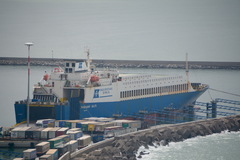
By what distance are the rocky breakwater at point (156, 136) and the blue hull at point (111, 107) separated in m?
4.84

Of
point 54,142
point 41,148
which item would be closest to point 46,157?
point 41,148

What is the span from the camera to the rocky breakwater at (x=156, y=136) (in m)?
37.1

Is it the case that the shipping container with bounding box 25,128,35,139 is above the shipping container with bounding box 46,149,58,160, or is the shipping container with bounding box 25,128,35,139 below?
above

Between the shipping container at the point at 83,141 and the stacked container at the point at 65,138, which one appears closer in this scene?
the stacked container at the point at 65,138

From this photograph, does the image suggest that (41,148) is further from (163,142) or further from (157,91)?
(157,91)

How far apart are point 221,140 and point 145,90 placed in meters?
10.2

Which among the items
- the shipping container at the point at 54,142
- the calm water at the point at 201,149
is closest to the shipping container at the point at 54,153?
the shipping container at the point at 54,142

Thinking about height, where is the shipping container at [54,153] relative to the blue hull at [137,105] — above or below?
below

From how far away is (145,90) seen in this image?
2136 inches

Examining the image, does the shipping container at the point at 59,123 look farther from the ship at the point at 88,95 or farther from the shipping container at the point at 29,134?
the shipping container at the point at 29,134

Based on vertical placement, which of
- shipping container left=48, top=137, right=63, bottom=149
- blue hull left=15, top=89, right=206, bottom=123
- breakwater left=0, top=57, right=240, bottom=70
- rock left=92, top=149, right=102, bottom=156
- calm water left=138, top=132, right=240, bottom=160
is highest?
breakwater left=0, top=57, right=240, bottom=70

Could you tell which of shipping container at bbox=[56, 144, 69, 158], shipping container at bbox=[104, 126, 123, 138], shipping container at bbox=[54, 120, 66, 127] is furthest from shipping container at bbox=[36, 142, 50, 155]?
shipping container at bbox=[54, 120, 66, 127]

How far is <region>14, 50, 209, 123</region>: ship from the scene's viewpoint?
4584 cm

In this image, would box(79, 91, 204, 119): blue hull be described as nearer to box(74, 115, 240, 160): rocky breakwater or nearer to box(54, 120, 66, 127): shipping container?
box(54, 120, 66, 127): shipping container
